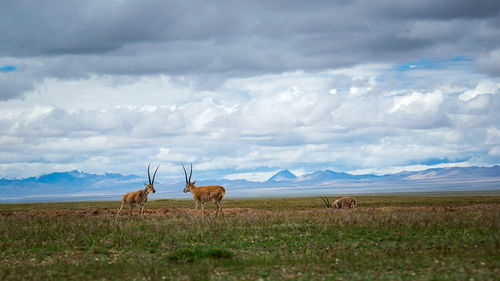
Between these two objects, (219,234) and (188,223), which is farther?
(188,223)

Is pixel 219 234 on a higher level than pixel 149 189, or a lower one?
lower

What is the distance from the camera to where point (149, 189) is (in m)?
40.3

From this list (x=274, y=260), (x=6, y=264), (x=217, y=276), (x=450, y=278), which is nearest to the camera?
(x=450, y=278)

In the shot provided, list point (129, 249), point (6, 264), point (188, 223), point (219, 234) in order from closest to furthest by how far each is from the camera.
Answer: point (6, 264)
point (129, 249)
point (219, 234)
point (188, 223)

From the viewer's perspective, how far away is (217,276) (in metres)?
16.0

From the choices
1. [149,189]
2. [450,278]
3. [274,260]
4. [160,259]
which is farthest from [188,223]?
[450,278]

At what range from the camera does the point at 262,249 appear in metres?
20.5

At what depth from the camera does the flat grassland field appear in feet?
53.1

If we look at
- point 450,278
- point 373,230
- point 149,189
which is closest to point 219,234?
point 373,230

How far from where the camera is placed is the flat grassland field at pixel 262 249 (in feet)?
53.1

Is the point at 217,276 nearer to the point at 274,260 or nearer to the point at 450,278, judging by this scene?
the point at 274,260

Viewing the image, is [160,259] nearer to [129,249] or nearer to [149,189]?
[129,249]

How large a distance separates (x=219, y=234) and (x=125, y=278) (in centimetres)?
828

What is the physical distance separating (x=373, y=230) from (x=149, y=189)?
2106cm
